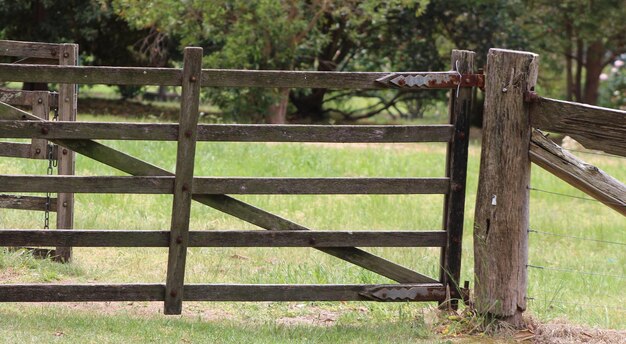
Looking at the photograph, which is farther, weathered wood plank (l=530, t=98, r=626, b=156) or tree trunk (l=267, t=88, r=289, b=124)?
tree trunk (l=267, t=88, r=289, b=124)

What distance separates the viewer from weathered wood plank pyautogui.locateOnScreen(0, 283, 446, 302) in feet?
20.0

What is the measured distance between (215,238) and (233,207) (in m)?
0.25

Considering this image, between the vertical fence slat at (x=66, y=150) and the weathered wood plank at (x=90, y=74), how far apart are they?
203cm

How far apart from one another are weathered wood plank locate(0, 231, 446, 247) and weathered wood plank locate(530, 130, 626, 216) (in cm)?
94

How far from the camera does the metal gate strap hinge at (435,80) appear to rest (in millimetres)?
6332

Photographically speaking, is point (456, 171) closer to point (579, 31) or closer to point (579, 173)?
point (579, 173)

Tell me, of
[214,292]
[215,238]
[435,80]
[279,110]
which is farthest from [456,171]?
[279,110]

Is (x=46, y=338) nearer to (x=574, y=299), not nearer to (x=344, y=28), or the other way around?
(x=574, y=299)

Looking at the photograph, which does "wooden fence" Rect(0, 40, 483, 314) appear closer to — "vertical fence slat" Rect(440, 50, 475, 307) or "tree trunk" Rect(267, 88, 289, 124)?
"vertical fence slat" Rect(440, 50, 475, 307)

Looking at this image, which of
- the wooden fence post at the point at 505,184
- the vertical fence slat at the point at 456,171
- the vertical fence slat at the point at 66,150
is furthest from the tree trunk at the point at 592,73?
the wooden fence post at the point at 505,184

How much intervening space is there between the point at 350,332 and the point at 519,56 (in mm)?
2104

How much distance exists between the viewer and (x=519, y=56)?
20.2 ft

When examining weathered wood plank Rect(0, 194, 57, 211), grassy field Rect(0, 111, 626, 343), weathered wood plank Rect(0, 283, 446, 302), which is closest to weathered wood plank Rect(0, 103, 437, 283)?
weathered wood plank Rect(0, 283, 446, 302)

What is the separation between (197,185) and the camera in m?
6.13
